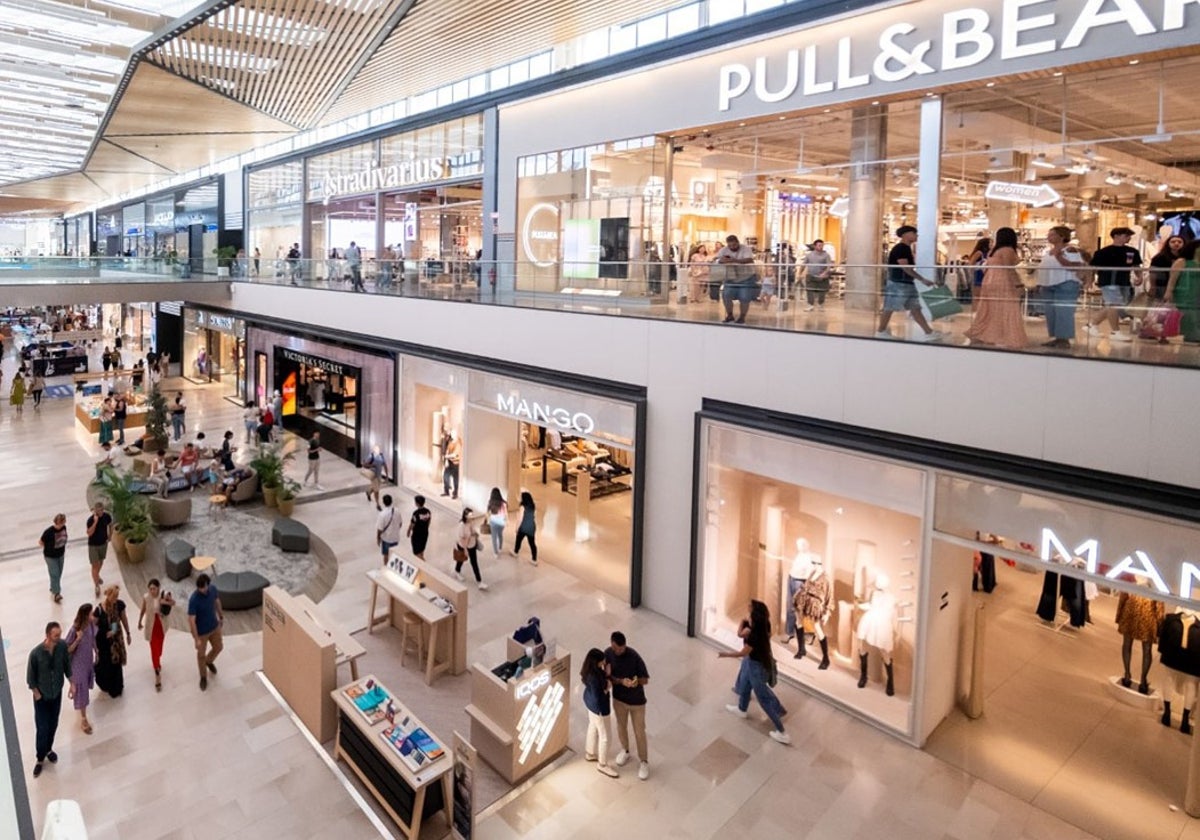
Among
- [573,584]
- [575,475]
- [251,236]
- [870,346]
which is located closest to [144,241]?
[251,236]

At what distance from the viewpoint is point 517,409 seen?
12.7 metres

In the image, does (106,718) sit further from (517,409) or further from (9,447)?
(9,447)

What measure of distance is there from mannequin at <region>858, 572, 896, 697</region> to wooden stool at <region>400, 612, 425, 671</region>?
16.2 ft

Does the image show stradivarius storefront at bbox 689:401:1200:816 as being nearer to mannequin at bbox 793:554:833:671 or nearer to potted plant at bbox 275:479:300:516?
mannequin at bbox 793:554:833:671

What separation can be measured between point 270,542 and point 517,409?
474 centimetres

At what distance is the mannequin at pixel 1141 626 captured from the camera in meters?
7.95

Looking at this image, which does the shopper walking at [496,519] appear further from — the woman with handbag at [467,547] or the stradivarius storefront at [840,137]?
the stradivarius storefront at [840,137]

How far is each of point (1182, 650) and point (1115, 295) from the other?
356 centimetres

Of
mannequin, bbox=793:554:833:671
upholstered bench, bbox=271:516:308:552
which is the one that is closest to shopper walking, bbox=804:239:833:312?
mannequin, bbox=793:554:833:671

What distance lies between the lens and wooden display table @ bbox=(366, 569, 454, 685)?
27.0 ft

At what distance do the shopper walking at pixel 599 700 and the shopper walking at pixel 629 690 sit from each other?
3.0 inches

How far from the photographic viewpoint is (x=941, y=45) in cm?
934

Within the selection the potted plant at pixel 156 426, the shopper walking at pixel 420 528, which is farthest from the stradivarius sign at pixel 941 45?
the potted plant at pixel 156 426

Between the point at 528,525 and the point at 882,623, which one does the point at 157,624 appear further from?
the point at 882,623
